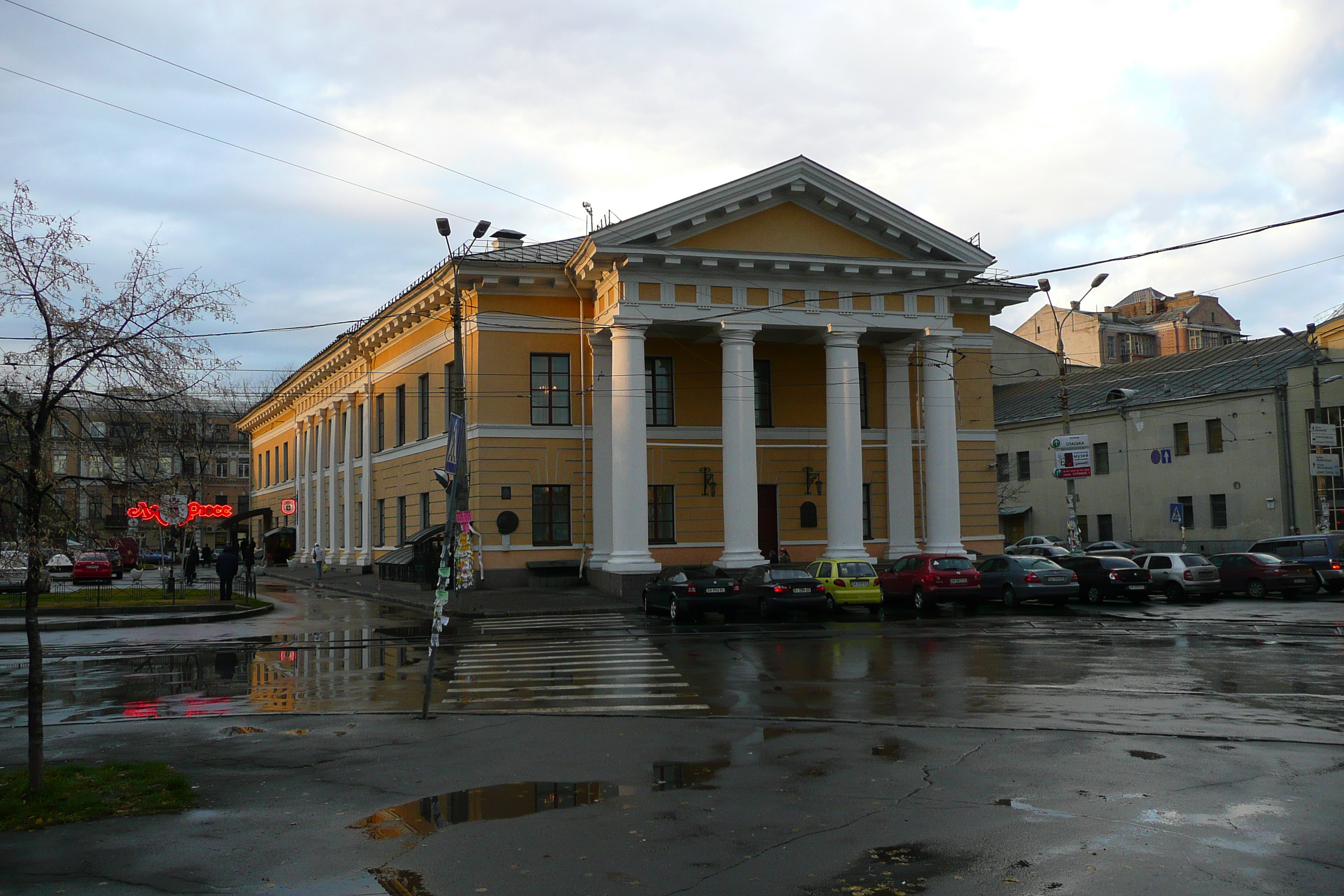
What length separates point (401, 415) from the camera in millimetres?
42031

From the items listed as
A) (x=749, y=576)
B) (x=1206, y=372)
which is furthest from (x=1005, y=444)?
(x=749, y=576)

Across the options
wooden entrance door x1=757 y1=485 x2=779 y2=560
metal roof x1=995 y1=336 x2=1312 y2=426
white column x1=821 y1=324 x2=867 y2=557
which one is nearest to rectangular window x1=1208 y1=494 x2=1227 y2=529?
metal roof x1=995 y1=336 x2=1312 y2=426

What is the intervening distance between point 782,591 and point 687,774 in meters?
16.8

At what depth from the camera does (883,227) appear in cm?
3328

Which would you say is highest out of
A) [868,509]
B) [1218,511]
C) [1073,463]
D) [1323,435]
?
[1323,435]

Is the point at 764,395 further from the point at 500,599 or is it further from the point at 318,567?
the point at 318,567

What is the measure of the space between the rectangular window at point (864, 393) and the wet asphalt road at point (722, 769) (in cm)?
1921

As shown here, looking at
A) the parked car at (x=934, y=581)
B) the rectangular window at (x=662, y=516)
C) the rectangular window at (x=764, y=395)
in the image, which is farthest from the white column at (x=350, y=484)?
the parked car at (x=934, y=581)

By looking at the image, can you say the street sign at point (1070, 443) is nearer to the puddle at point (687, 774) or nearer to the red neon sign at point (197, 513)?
the red neon sign at point (197, 513)

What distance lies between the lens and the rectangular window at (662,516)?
1385 inches

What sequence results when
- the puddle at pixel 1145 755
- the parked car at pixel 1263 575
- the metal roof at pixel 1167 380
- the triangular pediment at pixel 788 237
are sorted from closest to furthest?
the puddle at pixel 1145 755, the parked car at pixel 1263 575, the triangular pediment at pixel 788 237, the metal roof at pixel 1167 380

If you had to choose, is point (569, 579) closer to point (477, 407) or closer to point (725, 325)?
point (477, 407)

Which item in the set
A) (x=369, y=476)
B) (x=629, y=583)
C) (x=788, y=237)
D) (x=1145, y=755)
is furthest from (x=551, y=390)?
(x=1145, y=755)

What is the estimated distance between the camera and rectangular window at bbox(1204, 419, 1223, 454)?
5138 centimetres
